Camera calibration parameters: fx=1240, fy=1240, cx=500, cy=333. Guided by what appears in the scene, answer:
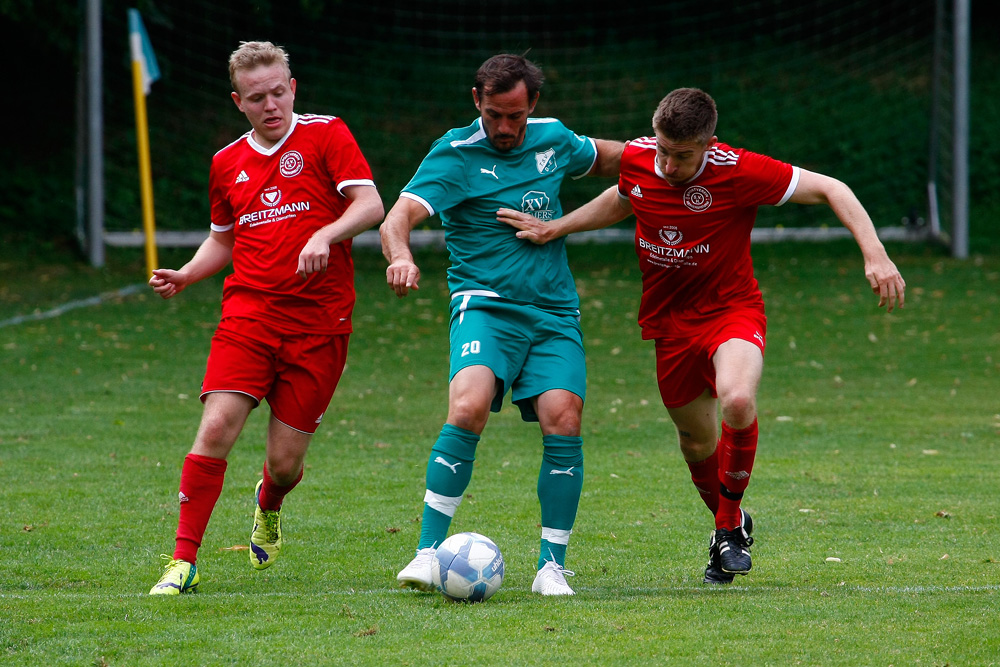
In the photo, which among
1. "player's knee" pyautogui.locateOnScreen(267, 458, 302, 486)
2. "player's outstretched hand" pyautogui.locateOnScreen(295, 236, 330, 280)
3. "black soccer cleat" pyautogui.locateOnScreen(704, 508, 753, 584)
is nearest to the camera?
"player's outstretched hand" pyautogui.locateOnScreen(295, 236, 330, 280)

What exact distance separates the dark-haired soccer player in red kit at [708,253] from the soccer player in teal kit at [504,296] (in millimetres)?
160

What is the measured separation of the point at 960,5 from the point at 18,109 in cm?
1687

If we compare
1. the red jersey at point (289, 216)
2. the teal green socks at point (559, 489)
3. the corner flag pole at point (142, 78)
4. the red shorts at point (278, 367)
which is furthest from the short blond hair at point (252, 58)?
the corner flag pole at point (142, 78)

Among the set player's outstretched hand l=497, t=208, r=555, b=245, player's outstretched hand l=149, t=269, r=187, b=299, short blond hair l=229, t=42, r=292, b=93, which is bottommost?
player's outstretched hand l=149, t=269, r=187, b=299

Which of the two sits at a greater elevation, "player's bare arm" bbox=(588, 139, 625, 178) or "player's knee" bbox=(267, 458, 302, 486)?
"player's bare arm" bbox=(588, 139, 625, 178)

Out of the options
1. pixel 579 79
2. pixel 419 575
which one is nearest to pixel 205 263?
pixel 419 575

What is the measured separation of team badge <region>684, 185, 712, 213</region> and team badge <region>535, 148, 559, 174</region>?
605mm

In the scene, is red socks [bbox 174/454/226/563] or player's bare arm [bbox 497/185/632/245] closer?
red socks [bbox 174/454/226/563]

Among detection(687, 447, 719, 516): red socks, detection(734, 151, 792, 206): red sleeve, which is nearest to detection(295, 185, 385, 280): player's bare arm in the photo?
detection(734, 151, 792, 206): red sleeve

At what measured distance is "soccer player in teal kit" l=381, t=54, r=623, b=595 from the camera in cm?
509

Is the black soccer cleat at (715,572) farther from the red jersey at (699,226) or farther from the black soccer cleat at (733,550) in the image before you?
the red jersey at (699,226)

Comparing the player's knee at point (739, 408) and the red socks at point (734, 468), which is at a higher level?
the player's knee at point (739, 408)

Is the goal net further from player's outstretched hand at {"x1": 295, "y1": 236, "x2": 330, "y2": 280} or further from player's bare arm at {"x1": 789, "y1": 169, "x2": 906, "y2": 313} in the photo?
player's outstretched hand at {"x1": 295, "y1": 236, "x2": 330, "y2": 280}

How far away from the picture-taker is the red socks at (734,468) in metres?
5.47
